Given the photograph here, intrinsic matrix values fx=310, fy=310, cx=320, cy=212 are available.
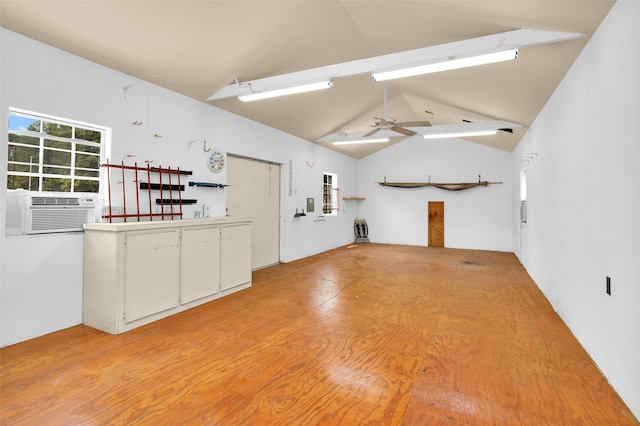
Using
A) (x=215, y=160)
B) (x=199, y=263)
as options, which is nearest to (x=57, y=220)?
(x=199, y=263)

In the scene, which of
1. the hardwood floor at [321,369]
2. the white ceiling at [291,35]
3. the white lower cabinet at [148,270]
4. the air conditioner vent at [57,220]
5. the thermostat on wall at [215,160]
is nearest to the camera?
the hardwood floor at [321,369]

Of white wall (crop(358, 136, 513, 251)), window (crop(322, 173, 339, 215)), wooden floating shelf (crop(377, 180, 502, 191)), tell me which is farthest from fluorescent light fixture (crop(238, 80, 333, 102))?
white wall (crop(358, 136, 513, 251))

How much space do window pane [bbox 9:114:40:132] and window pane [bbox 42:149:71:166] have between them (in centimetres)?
23

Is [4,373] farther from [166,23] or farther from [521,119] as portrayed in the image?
[521,119]

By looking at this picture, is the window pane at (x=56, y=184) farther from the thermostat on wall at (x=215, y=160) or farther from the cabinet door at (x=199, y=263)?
the thermostat on wall at (x=215, y=160)

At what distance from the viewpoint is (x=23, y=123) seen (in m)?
2.95

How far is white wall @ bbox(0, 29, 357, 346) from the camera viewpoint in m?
2.81

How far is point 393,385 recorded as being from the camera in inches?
86.4

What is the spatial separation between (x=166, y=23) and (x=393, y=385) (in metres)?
3.76

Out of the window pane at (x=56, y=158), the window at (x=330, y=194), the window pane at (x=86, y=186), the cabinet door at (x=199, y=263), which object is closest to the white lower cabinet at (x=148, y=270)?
the cabinet door at (x=199, y=263)

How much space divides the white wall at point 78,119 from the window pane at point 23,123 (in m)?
0.12

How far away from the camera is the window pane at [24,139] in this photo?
288cm

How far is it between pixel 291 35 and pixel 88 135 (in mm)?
2543

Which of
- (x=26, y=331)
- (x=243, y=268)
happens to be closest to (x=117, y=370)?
→ (x=26, y=331)
